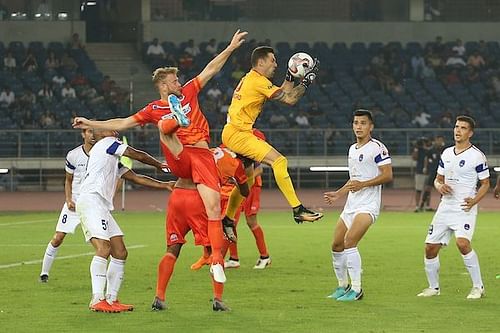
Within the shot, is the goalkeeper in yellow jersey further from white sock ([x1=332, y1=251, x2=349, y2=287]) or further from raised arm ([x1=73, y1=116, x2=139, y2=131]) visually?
raised arm ([x1=73, y1=116, x2=139, y2=131])

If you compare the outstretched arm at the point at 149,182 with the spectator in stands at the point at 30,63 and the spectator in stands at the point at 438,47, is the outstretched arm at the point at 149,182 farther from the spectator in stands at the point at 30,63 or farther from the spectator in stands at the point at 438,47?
the spectator in stands at the point at 438,47

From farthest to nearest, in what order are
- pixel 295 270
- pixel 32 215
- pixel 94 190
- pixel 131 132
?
pixel 131 132 < pixel 32 215 < pixel 295 270 < pixel 94 190

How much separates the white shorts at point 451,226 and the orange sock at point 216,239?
295cm

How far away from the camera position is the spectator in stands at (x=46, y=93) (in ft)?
136

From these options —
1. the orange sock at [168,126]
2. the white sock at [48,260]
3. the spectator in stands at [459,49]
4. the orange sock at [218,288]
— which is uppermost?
the orange sock at [168,126]

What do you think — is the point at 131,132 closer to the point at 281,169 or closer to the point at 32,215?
the point at 32,215

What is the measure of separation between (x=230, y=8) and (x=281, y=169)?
106 ft

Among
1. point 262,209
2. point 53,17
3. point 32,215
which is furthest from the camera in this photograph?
point 53,17

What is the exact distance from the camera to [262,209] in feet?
112

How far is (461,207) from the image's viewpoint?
14.8 meters

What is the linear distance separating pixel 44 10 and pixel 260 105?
104ft

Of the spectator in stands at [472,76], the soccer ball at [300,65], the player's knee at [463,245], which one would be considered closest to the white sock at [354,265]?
the player's knee at [463,245]

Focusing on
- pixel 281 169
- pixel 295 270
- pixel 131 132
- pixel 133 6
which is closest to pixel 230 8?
pixel 133 6

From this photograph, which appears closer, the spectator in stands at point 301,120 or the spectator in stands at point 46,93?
the spectator in stands at point 301,120
